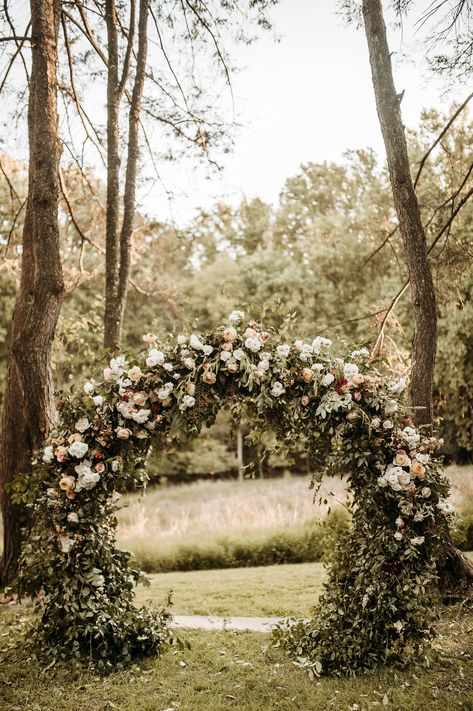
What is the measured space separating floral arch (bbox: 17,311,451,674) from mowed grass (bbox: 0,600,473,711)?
0.57 feet

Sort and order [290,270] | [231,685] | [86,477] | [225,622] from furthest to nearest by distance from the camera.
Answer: [290,270], [225,622], [86,477], [231,685]

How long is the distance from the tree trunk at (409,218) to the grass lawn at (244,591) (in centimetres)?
264

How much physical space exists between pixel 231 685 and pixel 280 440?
180 centimetres

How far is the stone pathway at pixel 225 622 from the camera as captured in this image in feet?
18.6

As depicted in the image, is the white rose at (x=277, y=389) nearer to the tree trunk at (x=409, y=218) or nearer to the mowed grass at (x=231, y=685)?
the mowed grass at (x=231, y=685)

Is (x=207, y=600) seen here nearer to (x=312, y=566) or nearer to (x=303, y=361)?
(x=312, y=566)

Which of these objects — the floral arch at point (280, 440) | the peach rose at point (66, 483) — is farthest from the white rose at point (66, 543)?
the peach rose at point (66, 483)

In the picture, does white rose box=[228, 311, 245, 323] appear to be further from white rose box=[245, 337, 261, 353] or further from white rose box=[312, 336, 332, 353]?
white rose box=[312, 336, 332, 353]

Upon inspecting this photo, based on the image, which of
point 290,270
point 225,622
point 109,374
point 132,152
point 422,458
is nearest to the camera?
point 422,458

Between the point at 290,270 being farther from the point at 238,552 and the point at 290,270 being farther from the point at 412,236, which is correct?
the point at 412,236

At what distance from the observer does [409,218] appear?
6008 mm

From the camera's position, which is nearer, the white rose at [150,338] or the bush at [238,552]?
the white rose at [150,338]

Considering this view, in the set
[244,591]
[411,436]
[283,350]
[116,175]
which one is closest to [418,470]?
[411,436]

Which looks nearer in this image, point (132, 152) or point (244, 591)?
point (244, 591)
